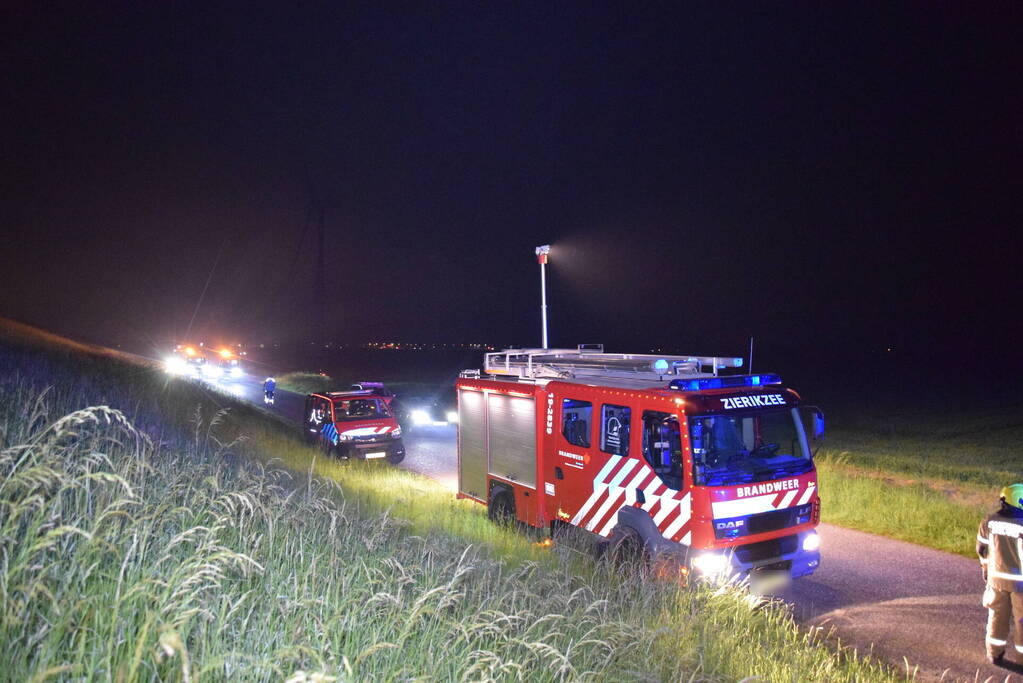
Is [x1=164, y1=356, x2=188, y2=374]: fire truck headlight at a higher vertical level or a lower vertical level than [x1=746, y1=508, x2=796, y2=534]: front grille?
higher

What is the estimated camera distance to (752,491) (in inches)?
272

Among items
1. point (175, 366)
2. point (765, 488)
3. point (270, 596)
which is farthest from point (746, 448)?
point (175, 366)

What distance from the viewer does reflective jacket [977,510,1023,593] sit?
5625 millimetres

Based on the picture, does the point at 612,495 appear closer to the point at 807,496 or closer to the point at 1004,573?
the point at 807,496

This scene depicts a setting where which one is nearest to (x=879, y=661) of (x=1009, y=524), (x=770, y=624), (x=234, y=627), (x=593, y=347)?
(x=770, y=624)

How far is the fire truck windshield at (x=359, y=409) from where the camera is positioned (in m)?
15.5

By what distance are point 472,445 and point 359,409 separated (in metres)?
5.85

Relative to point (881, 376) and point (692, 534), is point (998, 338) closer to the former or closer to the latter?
point (881, 376)

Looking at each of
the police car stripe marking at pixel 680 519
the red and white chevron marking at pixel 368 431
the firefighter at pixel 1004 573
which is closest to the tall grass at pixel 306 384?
the red and white chevron marking at pixel 368 431

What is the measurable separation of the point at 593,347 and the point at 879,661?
6.53 metres

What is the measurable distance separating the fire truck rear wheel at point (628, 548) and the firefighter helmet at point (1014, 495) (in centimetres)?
320

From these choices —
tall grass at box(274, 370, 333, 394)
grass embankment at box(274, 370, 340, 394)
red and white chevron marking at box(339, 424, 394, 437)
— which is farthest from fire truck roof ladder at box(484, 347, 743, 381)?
grass embankment at box(274, 370, 340, 394)

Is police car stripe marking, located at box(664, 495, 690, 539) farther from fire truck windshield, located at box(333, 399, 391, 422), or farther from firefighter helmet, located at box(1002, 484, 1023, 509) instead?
fire truck windshield, located at box(333, 399, 391, 422)

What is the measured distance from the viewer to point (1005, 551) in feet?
18.7
